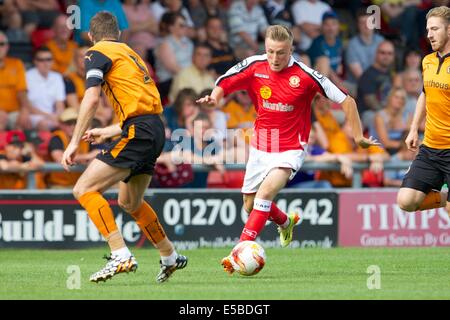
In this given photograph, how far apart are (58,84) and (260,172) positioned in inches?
214

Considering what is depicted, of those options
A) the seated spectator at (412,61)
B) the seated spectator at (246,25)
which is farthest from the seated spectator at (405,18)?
the seated spectator at (246,25)

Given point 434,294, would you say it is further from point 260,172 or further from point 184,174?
point 184,174

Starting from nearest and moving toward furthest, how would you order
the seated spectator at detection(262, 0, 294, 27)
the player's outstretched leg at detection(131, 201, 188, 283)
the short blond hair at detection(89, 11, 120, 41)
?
the short blond hair at detection(89, 11, 120, 41) < the player's outstretched leg at detection(131, 201, 188, 283) < the seated spectator at detection(262, 0, 294, 27)

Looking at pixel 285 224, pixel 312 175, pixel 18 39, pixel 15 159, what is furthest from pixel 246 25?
pixel 285 224

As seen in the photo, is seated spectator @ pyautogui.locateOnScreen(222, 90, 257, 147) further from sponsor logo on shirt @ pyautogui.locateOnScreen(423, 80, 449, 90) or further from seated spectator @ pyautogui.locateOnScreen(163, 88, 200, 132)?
sponsor logo on shirt @ pyautogui.locateOnScreen(423, 80, 449, 90)

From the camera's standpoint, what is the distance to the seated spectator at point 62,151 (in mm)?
14940

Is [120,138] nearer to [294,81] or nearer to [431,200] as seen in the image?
[294,81]

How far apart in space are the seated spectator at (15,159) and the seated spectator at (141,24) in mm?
2794

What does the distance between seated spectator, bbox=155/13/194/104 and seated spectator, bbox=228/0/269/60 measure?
85 cm

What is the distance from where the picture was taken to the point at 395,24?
19.1 metres

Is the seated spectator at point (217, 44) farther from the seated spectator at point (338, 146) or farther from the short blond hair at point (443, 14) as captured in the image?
the short blond hair at point (443, 14)

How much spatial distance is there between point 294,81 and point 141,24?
20.7ft

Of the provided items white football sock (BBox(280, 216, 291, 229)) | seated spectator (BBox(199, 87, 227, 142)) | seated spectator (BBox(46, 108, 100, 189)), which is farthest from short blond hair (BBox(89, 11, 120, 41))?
seated spectator (BBox(199, 87, 227, 142))

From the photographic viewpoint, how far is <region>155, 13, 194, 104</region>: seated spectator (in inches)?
661
